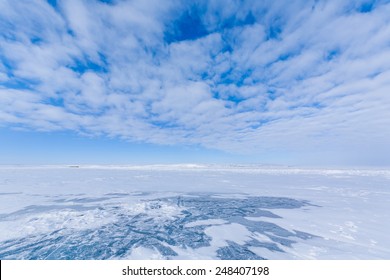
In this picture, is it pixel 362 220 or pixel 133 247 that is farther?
pixel 362 220

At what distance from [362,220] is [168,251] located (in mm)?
6322

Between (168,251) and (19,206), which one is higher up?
(19,206)

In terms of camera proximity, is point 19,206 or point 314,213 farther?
point 19,206

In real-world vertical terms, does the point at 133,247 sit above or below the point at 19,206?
below

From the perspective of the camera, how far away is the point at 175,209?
25.4 ft

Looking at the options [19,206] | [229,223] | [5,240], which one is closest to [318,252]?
[229,223]

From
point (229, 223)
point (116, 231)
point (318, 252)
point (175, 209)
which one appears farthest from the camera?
point (175, 209)

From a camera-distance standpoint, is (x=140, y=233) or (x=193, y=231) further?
(x=193, y=231)
